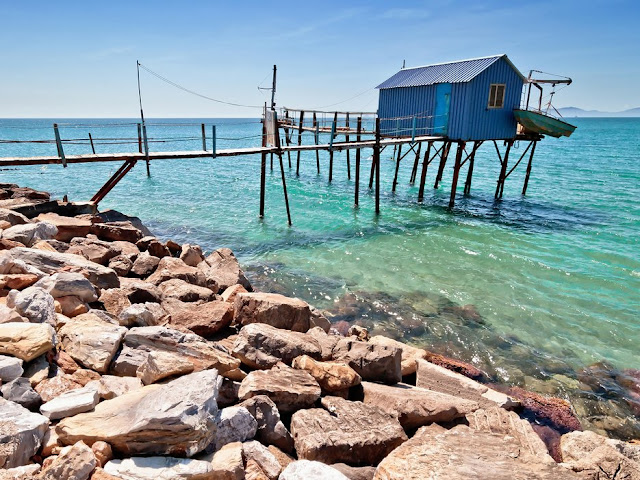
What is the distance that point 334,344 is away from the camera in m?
6.64

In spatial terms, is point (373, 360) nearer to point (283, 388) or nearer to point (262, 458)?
point (283, 388)

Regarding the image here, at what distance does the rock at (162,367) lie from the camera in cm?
445

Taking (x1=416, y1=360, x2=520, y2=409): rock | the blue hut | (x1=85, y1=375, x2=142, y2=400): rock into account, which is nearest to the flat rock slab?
(x1=416, y1=360, x2=520, y2=409): rock

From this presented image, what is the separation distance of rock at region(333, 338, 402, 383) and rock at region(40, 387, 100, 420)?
3.30 metres

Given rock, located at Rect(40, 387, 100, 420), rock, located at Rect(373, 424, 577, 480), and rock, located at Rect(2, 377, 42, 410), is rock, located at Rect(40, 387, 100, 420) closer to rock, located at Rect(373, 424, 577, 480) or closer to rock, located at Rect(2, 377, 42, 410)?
rock, located at Rect(2, 377, 42, 410)

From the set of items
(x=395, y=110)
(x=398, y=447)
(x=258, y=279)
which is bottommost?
(x=258, y=279)

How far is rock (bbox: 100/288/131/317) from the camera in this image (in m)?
6.68

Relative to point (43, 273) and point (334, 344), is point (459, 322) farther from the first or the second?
point (43, 273)

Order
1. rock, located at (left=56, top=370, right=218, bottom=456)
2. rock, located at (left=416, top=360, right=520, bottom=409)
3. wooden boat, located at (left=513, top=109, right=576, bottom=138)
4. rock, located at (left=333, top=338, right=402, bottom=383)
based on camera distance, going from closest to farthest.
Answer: rock, located at (left=56, top=370, right=218, bottom=456) → rock, located at (left=333, top=338, right=402, bottom=383) → rock, located at (left=416, top=360, right=520, bottom=409) → wooden boat, located at (left=513, top=109, right=576, bottom=138)

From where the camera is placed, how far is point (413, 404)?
18.1 ft

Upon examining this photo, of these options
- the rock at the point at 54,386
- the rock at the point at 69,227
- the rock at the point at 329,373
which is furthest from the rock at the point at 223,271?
the rock at the point at 54,386

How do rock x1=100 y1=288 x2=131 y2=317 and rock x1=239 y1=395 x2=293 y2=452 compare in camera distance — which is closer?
rock x1=239 y1=395 x2=293 y2=452

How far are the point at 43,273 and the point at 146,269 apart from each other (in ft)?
10.7

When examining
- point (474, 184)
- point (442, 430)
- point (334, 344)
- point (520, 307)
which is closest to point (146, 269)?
point (334, 344)
